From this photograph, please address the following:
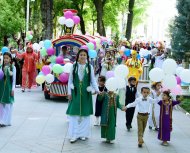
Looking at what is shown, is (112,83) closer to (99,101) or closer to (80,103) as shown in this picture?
(80,103)

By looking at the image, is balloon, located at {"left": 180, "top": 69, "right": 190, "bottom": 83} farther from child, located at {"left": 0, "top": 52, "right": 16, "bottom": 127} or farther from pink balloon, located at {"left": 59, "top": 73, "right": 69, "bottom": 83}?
pink balloon, located at {"left": 59, "top": 73, "right": 69, "bottom": 83}

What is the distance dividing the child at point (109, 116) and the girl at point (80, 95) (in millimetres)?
285

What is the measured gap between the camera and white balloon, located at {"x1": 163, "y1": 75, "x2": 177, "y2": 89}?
28.8ft

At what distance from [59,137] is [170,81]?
2.57 metres

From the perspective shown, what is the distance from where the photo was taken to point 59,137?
9359 millimetres

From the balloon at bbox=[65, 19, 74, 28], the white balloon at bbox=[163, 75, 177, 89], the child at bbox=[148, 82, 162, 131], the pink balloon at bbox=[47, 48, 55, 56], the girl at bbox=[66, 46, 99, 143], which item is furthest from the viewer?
the balloon at bbox=[65, 19, 74, 28]

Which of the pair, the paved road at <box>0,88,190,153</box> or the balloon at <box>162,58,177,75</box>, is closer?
the paved road at <box>0,88,190,153</box>

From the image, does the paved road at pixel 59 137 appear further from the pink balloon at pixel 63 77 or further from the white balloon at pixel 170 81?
the pink balloon at pixel 63 77

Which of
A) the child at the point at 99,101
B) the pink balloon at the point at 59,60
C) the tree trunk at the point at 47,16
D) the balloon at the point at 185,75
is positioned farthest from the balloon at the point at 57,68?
the tree trunk at the point at 47,16

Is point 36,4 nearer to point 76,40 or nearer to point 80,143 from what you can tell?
point 76,40

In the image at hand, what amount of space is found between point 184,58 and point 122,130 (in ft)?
37.6

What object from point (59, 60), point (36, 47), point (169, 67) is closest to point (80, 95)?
point (169, 67)

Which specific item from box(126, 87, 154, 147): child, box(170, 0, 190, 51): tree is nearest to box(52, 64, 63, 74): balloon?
box(126, 87, 154, 147): child

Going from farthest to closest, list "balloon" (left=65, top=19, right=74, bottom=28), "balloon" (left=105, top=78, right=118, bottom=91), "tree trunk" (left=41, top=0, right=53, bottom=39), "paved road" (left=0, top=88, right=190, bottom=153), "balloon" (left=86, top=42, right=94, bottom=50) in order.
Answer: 1. "tree trunk" (left=41, top=0, right=53, bottom=39)
2. "balloon" (left=65, top=19, right=74, bottom=28)
3. "balloon" (left=86, top=42, right=94, bottom=50)
4. "balloon" (left=105, top=78, right=118, bottom=91)
5. "paved road" (left=0, top=88, right=190, bottom=153)
